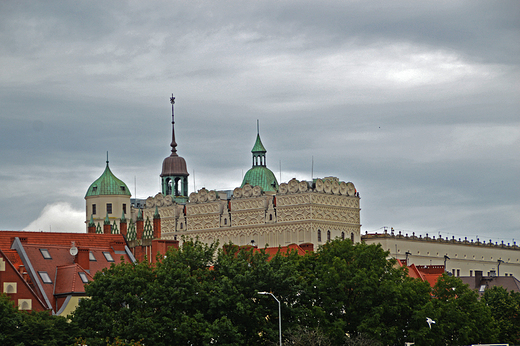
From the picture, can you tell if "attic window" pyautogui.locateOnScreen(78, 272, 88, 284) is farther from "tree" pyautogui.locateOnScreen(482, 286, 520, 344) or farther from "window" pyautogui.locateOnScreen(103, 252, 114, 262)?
"tree" pyautogui.locateOnScreen(482, 286, 520, 344)

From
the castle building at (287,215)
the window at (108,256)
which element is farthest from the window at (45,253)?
the castle building at (287,215)

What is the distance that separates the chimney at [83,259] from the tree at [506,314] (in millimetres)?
41959

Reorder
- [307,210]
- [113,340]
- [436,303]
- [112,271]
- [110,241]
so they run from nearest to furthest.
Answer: [113,340], [112,271], [436,303], [110,241], [307,210]

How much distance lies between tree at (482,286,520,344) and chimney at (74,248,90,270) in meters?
42.0

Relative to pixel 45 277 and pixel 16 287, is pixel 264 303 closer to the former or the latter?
pixel 16 287

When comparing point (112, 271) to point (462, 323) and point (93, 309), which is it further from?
point (462, 323)

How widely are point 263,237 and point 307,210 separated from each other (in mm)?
9791

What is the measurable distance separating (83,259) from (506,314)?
152ft

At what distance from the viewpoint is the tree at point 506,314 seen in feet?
365

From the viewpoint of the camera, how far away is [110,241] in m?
112

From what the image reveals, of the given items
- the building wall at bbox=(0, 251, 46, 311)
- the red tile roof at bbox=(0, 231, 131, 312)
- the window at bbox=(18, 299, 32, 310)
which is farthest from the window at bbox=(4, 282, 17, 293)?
the red tile roof at bbox=(0, 231, 131, 312)

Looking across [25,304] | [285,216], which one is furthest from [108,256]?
[285,216]

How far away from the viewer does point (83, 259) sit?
99.2 metres

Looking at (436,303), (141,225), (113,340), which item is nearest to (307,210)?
(141,225)
